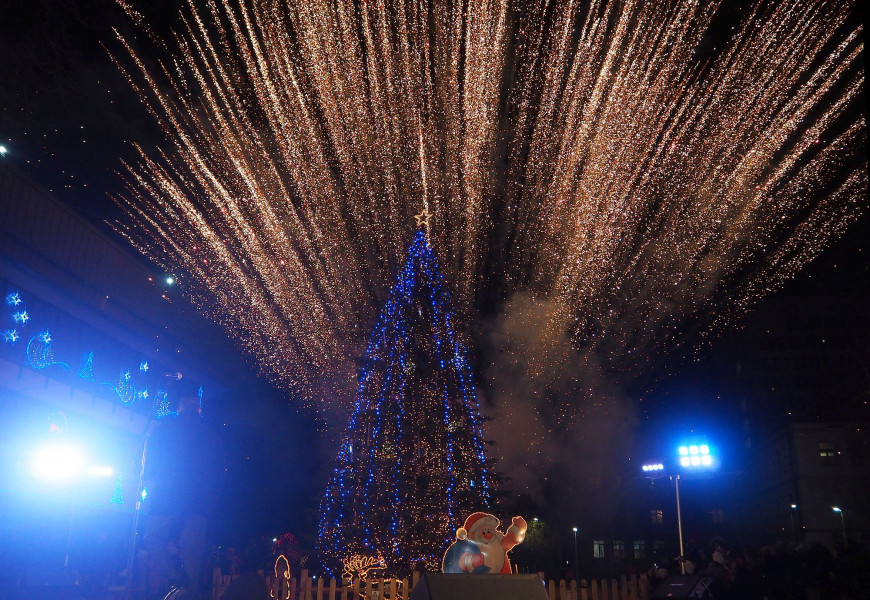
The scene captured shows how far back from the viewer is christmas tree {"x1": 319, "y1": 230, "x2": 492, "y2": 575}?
16266 millimetres

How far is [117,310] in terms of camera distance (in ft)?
55.1

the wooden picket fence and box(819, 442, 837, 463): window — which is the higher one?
box(819, 442, 837, 463): window

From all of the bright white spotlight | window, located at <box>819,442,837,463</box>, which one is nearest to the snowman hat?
the bright white spotlight

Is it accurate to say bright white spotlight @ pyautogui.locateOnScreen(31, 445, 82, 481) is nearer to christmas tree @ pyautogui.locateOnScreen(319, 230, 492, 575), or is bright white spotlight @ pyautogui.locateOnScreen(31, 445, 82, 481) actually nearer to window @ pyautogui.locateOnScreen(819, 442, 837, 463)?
christmas tree @ pyautogui.locateOnScreen(319, 230, 492, 575)

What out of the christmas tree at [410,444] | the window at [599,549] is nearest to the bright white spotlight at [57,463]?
the christmas tree at [410,444]

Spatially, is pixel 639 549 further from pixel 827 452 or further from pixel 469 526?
pixel 469 526

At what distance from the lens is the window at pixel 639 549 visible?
165 feet

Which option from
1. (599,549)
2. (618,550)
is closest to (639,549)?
(618,550)

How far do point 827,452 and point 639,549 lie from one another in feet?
52.8

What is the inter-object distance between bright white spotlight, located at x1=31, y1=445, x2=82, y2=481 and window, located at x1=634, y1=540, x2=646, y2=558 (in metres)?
44.0

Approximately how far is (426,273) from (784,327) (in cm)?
5600

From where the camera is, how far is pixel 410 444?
17172 mm

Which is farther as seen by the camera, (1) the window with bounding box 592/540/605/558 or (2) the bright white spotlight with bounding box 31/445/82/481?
(1) the window with bounding box 592/540/605/558

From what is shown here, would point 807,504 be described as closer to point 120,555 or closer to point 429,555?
point 429,555
